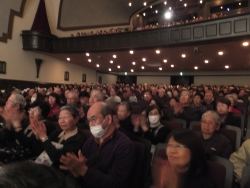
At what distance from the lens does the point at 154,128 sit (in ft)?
10.9

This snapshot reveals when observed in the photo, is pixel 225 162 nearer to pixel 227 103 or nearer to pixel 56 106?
pixel 227 103

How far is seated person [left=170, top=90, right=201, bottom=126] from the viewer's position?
14.1ft

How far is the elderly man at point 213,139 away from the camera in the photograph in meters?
2.50

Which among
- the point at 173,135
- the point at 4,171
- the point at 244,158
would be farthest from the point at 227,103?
the point at 4,171

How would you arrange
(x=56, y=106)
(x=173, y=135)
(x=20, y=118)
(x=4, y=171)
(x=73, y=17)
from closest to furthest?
(x=4, y=171) < (x=173, y=135) < (x=20, y=118) < (x=56, y=106) < (x=73, y=17)

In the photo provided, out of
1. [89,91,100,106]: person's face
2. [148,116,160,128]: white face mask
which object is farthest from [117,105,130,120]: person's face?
[89,91,100,106]: person's face

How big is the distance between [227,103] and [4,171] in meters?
3.82

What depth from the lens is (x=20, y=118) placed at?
2.78 m

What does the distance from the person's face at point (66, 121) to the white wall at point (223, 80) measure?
20.2 meters

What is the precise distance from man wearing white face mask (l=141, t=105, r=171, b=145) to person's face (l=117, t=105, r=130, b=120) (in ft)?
1.11

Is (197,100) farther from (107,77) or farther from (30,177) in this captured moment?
(107,77)

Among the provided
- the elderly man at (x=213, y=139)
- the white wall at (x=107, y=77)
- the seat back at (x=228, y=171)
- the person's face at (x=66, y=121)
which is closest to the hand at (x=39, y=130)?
the person's face at (x=66, y=121)

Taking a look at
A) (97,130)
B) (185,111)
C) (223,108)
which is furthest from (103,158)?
(185,111)

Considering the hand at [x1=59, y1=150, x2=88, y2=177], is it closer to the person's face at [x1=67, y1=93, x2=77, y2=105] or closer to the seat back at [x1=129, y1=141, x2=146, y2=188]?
the seat back at [x1=129, y1=141, x2=146, y2=188]
